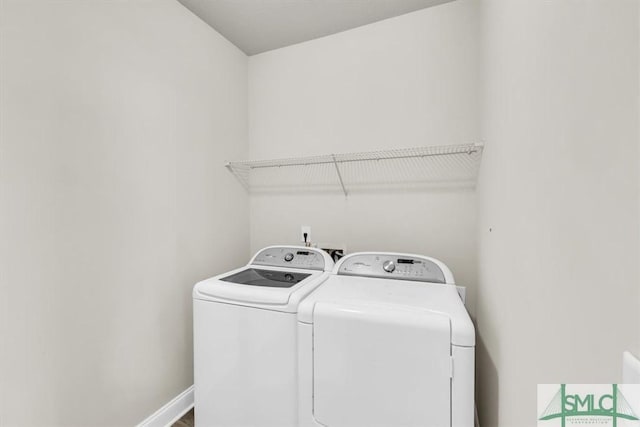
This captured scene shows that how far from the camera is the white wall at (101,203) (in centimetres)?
105

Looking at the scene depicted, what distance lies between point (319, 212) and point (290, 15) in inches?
57.1

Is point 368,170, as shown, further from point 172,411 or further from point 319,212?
point 172,411

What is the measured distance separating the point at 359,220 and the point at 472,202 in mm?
776

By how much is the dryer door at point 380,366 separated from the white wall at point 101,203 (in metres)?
1.06

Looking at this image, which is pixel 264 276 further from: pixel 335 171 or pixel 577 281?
pixel 577 281

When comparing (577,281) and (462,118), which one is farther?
(462,118)

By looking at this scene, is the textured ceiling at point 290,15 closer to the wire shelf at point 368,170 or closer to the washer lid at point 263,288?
the wire shelf at point 368,170

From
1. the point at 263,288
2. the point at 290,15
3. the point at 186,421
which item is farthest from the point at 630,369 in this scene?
the point at 290,15

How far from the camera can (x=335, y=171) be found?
6.97 ft

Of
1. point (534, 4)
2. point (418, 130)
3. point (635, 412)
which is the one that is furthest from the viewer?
point (418, 130)

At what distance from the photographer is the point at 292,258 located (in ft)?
6.13

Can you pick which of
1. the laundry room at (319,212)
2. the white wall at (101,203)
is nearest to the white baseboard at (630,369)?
the laundry room at (319,212)

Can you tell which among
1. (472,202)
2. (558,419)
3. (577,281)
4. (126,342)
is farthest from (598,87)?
(126,342)

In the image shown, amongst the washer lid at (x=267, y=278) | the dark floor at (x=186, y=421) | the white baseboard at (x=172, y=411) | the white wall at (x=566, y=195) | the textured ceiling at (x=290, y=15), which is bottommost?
the dark floor at (x=186, y=421)
